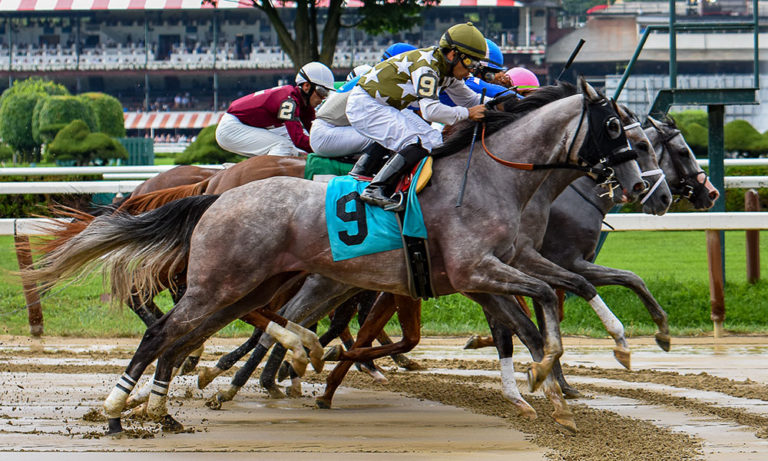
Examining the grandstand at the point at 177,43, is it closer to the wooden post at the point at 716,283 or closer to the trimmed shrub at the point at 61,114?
the trimmed shrub at the point at 61,114

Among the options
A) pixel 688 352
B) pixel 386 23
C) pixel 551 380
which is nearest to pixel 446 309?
pixel 688 352

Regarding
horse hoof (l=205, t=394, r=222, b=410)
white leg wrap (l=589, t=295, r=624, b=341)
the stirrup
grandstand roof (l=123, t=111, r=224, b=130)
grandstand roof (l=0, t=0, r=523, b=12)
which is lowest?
grandstand roof (l=123, t=111, r=224, b=130)

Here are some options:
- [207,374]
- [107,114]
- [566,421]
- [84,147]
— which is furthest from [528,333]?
[107,114]

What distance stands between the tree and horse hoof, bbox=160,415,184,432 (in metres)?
9.81

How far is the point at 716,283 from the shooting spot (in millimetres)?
8047

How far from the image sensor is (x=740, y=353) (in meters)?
7.18

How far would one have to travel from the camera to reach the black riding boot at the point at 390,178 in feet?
15.1

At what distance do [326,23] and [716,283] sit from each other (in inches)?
319

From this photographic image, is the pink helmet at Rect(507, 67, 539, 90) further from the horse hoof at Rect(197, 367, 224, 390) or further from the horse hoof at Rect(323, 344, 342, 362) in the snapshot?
the horse hoof at Rect(197, 367, 224, 390)

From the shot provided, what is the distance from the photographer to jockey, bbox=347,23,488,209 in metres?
4.72

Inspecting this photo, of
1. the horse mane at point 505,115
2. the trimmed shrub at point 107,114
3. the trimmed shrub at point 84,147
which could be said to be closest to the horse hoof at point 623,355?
the horse mane at point 505,115

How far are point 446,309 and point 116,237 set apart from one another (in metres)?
4.31

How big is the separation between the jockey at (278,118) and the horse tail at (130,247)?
152 cm

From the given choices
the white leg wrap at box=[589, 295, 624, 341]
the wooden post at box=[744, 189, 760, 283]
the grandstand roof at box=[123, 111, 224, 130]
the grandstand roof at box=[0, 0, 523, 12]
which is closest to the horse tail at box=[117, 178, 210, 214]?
the white leg wrap at box=[589, 295, 624, 341]
